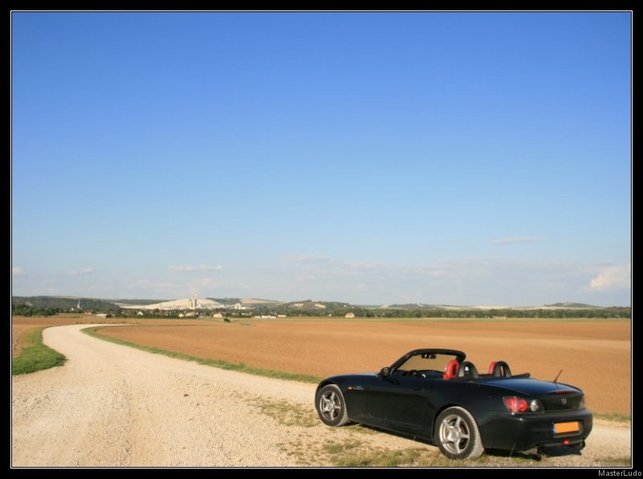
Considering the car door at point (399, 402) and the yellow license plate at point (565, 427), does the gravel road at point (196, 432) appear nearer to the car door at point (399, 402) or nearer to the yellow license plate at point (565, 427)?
the car door at point (399, 402)

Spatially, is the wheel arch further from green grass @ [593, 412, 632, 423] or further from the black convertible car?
green grass @ [593, 412, 632, 423]

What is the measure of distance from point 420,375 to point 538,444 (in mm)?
1911

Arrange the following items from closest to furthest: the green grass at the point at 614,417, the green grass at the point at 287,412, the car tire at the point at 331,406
Result: the car tire at the point at 331,406
the green grass at the point at 287,412
the green grass at the point at 614,417

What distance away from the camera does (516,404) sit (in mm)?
6977

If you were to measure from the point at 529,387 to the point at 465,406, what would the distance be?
2.66 ft

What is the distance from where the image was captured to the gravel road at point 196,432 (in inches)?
289

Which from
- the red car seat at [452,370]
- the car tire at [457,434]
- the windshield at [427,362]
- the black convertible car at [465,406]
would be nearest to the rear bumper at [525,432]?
the black convertible car at [465,406]

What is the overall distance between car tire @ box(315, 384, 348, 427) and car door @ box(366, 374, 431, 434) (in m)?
0.62

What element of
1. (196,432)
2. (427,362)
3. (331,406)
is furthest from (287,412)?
(427,362)

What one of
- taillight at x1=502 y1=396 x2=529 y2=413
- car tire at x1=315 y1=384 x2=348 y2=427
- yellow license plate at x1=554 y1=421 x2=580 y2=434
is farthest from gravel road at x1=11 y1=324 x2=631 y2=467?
taillight at x1=502 y1=396 x2=529 y2=413

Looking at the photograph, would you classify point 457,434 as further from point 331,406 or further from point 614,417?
point 614,417

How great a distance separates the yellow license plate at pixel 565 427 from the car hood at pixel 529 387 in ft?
1.19
